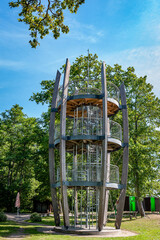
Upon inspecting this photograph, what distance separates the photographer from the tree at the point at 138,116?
27.5 m

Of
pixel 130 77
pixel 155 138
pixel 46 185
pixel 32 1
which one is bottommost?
pixel 46 185

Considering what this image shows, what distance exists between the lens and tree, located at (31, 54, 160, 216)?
27.5m

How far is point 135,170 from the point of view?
1081 inches

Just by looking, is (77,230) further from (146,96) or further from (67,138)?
(146,96)

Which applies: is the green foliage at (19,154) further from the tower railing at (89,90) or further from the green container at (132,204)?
the green container at (132,204)

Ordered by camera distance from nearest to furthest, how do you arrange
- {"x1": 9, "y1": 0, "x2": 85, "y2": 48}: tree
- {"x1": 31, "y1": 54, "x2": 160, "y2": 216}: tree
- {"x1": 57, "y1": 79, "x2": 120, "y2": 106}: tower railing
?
{"x1": 9, "y1": 0, "x2": 85, "y2": 48}: tree, {"x1": 57, "y1": 79, "x2": 120, "y2": 106}: tower railing, {"x1": 31, "y1": 54, "x2": 160, "y2": 216}: tree

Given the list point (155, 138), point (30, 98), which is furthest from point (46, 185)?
point (155, 138)

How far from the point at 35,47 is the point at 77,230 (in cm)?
1006

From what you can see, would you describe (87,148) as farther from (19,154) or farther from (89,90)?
(19,154)

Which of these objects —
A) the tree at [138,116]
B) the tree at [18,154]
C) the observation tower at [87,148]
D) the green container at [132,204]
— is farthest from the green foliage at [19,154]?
the observation tower at [87,148]

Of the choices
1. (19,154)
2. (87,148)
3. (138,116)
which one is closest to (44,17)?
(87,148)

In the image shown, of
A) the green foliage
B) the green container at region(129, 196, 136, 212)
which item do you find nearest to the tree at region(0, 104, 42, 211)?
the green foliage

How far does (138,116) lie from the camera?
30.4 m

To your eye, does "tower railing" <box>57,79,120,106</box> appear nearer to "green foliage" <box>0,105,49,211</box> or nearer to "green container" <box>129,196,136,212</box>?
"green foliage" <box>0,105,49,211</box>
